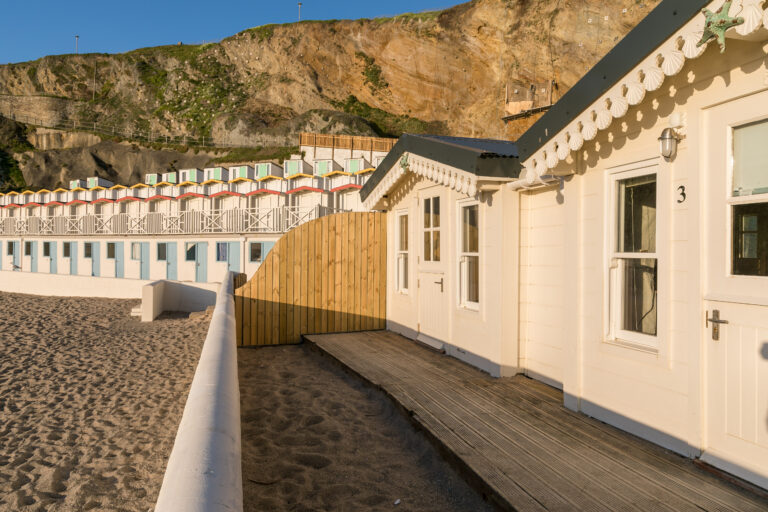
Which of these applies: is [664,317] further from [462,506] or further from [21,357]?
[21,357]

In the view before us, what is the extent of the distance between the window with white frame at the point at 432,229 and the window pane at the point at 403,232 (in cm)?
90

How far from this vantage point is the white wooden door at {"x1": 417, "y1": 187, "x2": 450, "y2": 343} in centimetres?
672

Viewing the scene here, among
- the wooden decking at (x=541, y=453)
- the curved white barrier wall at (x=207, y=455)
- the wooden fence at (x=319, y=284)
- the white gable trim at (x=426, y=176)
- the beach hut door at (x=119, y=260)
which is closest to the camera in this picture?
the curved white barrier wall at (x=207, y=455)

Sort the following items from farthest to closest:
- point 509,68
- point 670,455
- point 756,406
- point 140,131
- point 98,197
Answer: point 140,131 < point 509,68 < point 98,197 < point 670,455 < point 756,406

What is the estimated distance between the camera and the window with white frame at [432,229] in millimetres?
7020

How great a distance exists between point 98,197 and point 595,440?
4009 cm

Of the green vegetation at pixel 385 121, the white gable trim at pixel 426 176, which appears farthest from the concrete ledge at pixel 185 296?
the green vegetation at pixel 385 121

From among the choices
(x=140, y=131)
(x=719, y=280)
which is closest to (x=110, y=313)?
(x=719, y=280)

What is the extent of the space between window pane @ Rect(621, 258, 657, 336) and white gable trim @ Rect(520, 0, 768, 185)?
3.46ft

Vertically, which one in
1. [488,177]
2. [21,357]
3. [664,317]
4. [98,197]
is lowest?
[21,357]

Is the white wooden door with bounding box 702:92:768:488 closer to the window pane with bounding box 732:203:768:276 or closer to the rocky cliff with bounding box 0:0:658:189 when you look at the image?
the window pane with bounding box 732:203:768:276

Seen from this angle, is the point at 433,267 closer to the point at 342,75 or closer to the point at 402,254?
the point at 402,254

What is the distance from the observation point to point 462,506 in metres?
3.03

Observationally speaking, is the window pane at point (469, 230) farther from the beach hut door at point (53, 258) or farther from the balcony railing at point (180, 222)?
the beach hut door at point (53, 258)
